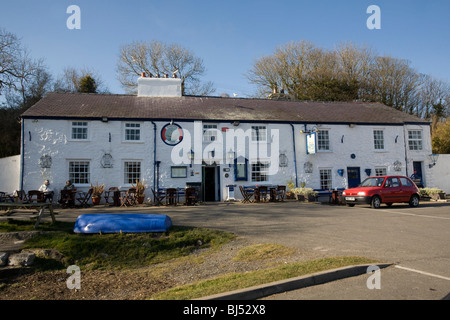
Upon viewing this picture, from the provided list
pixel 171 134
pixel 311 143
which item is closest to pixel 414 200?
pixel 311 143

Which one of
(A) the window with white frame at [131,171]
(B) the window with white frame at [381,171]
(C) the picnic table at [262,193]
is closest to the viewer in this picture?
(C) the picnic table at [262,193]

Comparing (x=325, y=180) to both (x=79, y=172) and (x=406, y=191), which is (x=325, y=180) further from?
(x=79, y=172)

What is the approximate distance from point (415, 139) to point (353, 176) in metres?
5.95

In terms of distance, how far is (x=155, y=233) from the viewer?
822 centimetres

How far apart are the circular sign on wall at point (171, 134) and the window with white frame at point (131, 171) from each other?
2167mm

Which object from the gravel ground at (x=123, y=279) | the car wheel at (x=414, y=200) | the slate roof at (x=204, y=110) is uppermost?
the slate roof at (x=204, y=110)

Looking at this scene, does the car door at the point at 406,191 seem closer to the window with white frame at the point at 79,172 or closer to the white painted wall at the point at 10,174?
the window with white frame at the point at 79,172

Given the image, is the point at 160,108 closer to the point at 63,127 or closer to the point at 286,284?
the point at 63,127

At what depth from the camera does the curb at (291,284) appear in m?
4.29

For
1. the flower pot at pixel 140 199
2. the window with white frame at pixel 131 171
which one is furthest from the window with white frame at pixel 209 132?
the flower pot at pixel 140 199

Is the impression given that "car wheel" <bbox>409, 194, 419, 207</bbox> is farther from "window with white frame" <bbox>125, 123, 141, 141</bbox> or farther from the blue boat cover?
"window with white frame" <bbox>125, 123, 141, 141</bbox>

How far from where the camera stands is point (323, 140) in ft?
69.2
